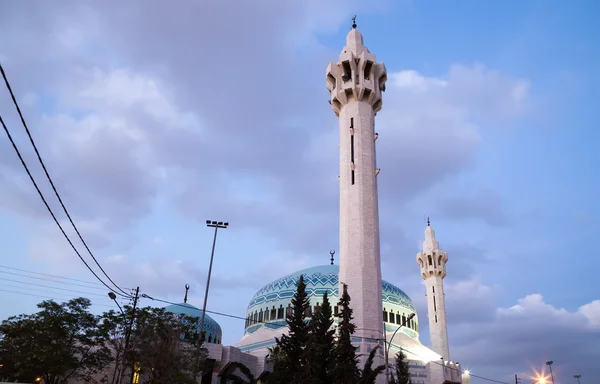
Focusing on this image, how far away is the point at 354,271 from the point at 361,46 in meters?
20.4

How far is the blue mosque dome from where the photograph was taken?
45219 millimetres

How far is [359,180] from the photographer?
3725cm

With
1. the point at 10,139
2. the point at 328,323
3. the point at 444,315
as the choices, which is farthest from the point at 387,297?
the point at 10,139

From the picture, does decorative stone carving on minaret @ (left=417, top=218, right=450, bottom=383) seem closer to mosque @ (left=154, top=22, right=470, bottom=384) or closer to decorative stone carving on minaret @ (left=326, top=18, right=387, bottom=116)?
mosque @ (left=154, top=22, right=470, bottom=384)

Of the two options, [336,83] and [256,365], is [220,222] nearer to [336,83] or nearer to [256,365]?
[256,365]

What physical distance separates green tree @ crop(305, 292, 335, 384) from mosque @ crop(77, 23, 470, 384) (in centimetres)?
681

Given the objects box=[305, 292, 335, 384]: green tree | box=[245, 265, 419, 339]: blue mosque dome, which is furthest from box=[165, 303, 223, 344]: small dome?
box=[305, 292, 335, 384]: green tree

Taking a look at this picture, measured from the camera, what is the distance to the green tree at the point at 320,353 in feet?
66.5

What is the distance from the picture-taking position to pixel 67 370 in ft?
103

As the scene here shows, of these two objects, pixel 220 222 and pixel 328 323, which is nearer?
pixel 328 323

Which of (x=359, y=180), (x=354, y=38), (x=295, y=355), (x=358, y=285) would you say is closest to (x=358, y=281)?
(x=358, y=285)

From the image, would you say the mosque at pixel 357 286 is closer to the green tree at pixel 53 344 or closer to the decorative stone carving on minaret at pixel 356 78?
the decorative stone carving on minaret at pixel 356 78

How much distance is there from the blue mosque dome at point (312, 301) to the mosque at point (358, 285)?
10 centimetres

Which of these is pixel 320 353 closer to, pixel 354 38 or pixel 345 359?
pixel 345 359
